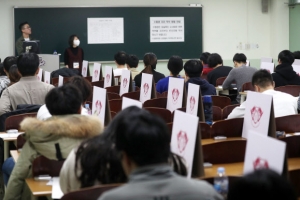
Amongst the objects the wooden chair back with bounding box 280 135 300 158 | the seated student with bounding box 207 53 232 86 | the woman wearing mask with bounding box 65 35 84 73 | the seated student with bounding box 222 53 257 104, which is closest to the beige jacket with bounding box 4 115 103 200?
the wooden chair back with bounding box 280 135 300 158

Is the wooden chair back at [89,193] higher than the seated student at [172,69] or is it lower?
lower

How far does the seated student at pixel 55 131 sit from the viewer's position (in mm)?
3721

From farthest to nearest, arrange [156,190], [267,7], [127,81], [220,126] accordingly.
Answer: [267,7], [127,81], [220,126], [156,190]

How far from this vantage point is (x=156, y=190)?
1991mm

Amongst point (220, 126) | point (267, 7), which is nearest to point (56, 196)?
point (220, 126)

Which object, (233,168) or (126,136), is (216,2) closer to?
(233,168)

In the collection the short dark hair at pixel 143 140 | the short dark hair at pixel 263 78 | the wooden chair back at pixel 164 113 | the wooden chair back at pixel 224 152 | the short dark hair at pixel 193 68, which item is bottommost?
the wooden chair back at pixel 224 152

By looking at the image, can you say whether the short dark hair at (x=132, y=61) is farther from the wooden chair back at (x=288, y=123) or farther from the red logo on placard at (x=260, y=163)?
the red logo on placard at (x=260, y=163)

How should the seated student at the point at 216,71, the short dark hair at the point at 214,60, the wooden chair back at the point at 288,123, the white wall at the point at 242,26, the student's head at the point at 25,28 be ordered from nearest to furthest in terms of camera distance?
1. the wooden chair back at the point at 288,123
2. the seated student at the point at 216,71
3. the short dark hair at the point at 214,60
4. the student's head at the point at 25,28
5. the white wall at the point at 242,26

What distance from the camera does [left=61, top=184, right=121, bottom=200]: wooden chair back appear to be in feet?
8.62

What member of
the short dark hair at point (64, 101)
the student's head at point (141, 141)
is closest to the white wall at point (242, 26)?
the short dark hair at point (64, 101)

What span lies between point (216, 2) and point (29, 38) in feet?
14.2

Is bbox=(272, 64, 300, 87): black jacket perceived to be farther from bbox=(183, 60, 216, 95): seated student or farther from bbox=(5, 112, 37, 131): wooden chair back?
bbox=(5, 112, 37, 131): wooden chair back

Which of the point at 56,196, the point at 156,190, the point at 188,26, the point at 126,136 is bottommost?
the point at 56,196
